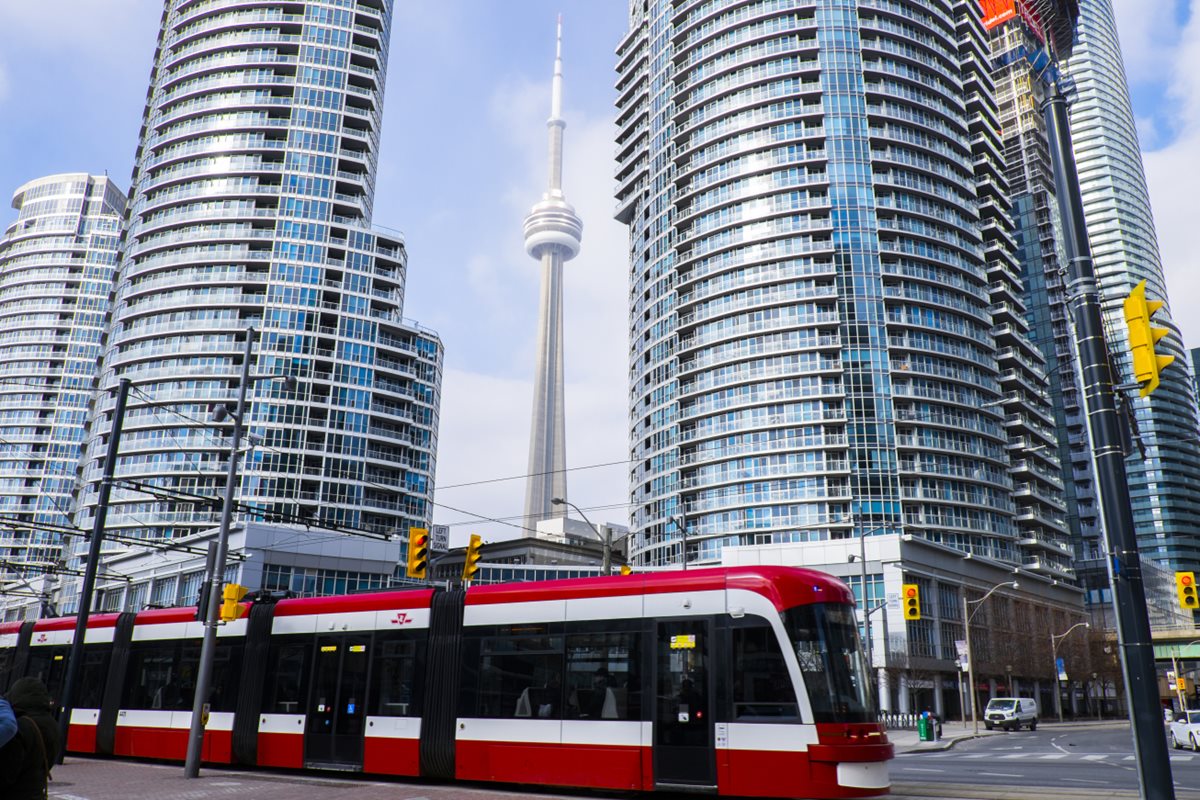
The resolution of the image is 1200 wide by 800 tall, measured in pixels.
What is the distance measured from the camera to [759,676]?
13781mm

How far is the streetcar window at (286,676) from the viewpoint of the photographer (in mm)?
19031

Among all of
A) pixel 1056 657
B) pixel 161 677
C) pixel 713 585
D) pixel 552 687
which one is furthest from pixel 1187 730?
pixel 1056 657

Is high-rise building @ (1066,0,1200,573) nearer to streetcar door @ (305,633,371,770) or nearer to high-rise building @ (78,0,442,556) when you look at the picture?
high-rise building @ (78,0,442,556)

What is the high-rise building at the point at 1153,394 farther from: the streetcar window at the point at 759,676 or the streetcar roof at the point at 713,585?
the streetcar window at the point at 759,676

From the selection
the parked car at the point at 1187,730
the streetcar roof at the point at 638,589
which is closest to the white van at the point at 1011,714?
the parked car at the point at 1187,730

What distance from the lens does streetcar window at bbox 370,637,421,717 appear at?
17375mm

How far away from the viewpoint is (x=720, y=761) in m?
13.7

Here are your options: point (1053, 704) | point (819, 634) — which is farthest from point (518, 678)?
point (1053, 704)

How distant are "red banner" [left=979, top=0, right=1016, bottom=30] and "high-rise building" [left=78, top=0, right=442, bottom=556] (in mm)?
83422

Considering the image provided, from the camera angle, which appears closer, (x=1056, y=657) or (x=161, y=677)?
(x=161, y=677)

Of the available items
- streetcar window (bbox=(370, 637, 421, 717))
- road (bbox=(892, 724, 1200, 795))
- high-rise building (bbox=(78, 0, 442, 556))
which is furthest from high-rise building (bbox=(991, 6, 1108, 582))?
streetcar window (bbox=(370, 637, 421, 717))

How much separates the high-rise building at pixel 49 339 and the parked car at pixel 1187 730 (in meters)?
143

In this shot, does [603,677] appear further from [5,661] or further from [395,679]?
[5,661]

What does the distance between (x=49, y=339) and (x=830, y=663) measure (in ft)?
554
